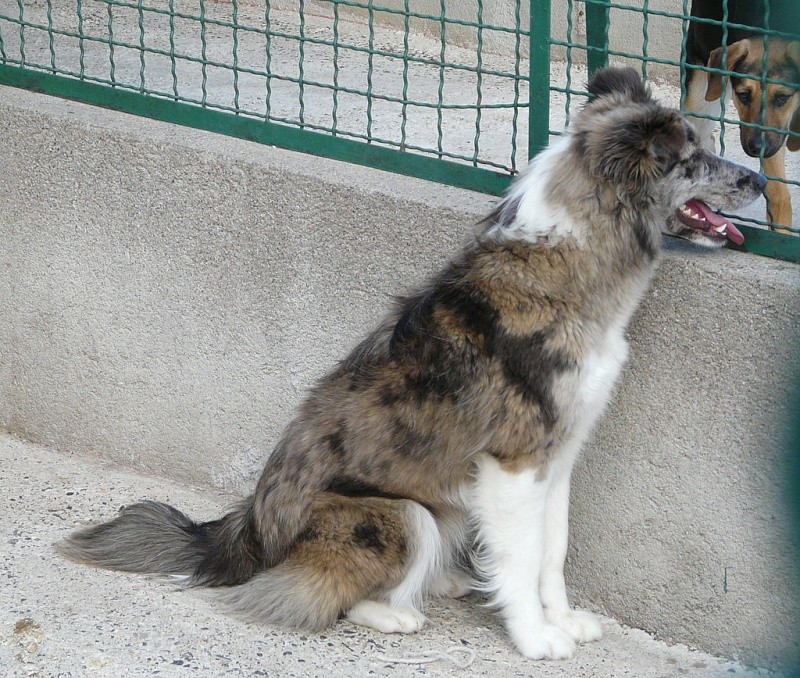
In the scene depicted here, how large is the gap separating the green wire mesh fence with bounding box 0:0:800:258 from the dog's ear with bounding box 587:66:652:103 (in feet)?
0.36

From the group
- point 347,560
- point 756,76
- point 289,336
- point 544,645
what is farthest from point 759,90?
point 347,560

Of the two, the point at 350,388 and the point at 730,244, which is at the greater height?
the point at 730,244

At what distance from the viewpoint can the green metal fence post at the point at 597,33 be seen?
11.7 feet

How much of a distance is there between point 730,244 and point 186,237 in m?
2.05

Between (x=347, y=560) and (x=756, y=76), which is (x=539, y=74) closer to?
(x=756, y=76)

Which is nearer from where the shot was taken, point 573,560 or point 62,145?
point 573,560

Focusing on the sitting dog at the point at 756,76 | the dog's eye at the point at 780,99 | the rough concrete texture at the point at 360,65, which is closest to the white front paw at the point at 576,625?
the sitting dog at the point at 756,76

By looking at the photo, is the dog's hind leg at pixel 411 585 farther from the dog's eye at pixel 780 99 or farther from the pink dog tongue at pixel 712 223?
the dog's eye at pixel 780 99

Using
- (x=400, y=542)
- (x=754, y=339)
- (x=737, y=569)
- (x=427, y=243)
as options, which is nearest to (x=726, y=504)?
(x=737, y=569)

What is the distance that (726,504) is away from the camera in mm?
3436

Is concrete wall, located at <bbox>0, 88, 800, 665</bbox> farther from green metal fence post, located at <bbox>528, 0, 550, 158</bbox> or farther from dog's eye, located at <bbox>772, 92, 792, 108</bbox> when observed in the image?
dog's eye, located at <bbox>772, 92, 792, 108</bbox>

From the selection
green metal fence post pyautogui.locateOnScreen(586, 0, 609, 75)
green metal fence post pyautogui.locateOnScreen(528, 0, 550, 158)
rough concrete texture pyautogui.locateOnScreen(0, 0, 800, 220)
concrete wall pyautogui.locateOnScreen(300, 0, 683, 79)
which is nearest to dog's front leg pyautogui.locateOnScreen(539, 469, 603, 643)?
green metal fence post pyautogui.locateOnScreen(528, 0, 550, 158)

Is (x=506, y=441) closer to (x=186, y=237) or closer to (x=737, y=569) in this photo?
(x=737, y=569)

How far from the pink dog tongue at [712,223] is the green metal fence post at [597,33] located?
0.63 meters
